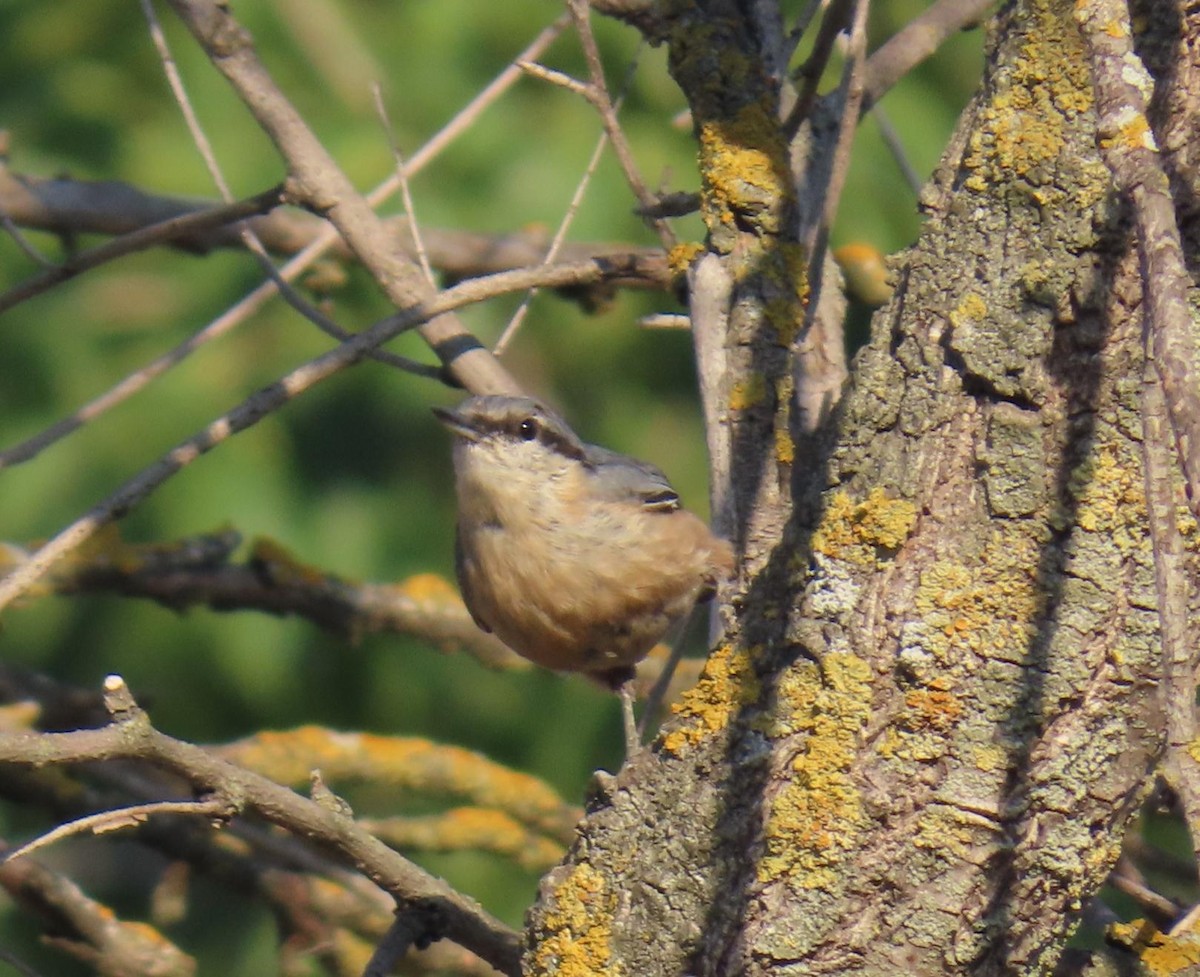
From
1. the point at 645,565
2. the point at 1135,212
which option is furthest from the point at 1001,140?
the point at 645,565

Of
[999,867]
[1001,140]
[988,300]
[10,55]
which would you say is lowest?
[999,867]

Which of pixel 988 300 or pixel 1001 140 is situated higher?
pixel 1001 140

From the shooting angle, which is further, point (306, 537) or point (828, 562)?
point (306, 537)

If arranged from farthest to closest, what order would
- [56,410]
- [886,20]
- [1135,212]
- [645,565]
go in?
[886,20] → [56,410] → [645,565] → [1135,212]

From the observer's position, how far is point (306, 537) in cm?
497

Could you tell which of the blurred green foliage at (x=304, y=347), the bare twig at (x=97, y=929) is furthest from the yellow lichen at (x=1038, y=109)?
the blurred green foliage at (x=304, y=347)

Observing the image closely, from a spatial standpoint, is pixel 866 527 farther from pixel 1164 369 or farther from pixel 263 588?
pixel 263 588

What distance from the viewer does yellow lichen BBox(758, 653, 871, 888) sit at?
73.5 inches

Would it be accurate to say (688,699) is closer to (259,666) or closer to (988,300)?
(988,300)

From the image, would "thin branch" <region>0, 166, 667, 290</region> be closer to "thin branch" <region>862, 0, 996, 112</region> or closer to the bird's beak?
the bird's beak

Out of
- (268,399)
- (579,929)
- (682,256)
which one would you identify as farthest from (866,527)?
(268,399)

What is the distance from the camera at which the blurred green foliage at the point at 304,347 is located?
4.93 m

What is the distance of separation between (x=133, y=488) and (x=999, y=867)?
1.64 meters

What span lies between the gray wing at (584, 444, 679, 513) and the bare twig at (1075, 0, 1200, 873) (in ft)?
8.02
